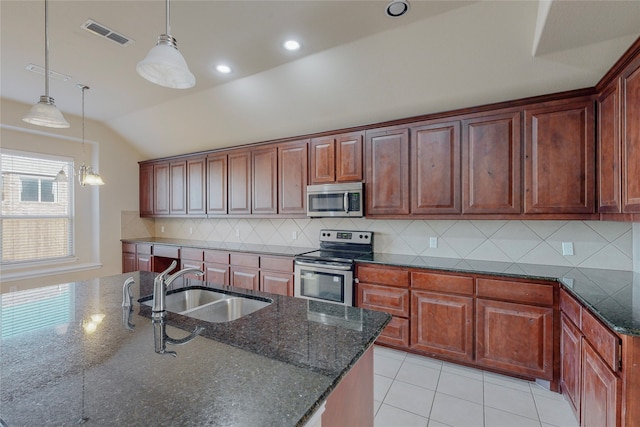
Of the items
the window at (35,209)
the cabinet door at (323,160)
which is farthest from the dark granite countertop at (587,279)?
the window at (35,209)

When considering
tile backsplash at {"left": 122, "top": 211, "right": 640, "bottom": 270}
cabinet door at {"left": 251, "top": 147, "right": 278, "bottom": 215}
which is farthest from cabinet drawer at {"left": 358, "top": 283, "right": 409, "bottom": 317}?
cabinet door at {"left": 251, "top": 147, "right": 278, "bottom": 215}

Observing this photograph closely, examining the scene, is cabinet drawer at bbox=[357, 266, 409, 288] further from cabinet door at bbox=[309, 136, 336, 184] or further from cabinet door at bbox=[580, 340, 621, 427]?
cabinet door at bbox=[580, 340, 621, 427]

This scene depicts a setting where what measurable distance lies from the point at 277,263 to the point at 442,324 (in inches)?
74.7

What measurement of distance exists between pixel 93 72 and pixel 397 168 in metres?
3.36

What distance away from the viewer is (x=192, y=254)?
4.34 m

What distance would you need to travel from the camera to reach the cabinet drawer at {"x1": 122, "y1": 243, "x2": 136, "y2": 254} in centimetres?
502

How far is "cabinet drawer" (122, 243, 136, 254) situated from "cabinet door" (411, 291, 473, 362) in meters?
4.69

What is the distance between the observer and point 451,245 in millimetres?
3076

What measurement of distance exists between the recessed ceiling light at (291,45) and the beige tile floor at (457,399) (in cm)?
294

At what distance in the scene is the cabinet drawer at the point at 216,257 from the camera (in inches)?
158

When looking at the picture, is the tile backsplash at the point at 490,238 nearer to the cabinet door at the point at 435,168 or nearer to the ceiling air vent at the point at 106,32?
the cabinet door at the point at 435,168

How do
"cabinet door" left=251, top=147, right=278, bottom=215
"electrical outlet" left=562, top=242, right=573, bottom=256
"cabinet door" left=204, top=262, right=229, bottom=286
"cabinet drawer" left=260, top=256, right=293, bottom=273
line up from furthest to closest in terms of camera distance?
"cabinet door" left=204, top=262, right=229, bottom=286 < "cabinet door" left=251, top=147, right=278, bottom=215 < "cabinet drawer" left=260, top=256, right=293, bottom=273 < "electrical outlet" left=562, top=242, right=573, bottom=256

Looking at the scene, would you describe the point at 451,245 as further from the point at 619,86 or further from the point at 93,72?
the point at 93,72

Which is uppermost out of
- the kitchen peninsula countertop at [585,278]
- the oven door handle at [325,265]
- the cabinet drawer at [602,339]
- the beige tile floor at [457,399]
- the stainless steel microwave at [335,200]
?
the stainless steel microwave at [335,200]
